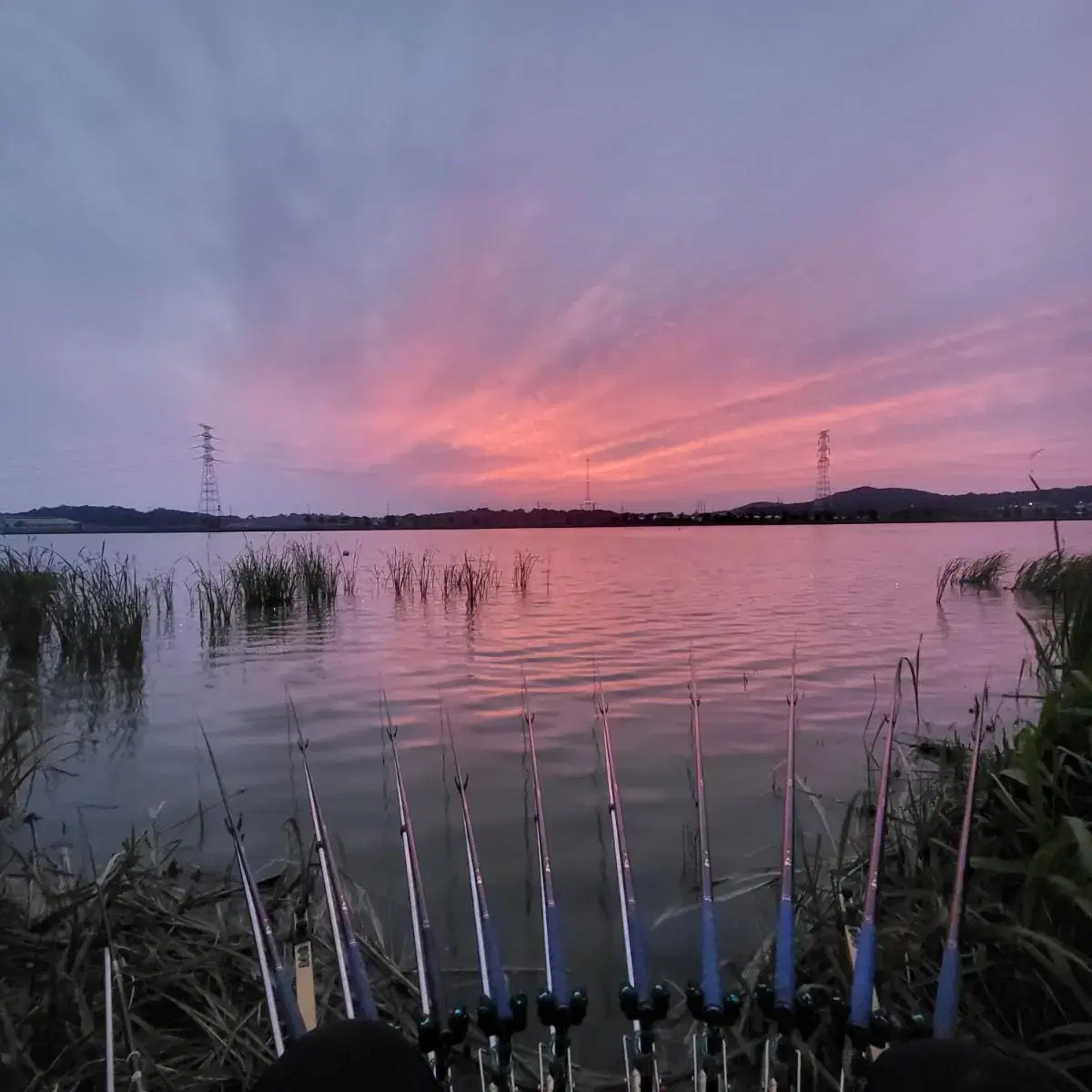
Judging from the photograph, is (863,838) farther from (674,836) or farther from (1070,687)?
(1070,687)

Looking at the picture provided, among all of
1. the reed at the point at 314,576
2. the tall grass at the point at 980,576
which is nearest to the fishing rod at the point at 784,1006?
the reed at the point at 314,576

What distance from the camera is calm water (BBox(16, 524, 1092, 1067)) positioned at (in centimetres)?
438

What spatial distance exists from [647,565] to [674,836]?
29.2m

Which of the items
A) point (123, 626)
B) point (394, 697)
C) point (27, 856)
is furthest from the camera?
point (123, 626)

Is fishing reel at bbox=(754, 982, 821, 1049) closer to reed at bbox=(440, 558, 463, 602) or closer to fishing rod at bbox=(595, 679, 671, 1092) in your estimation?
fishing rod at bbox=(595, 679, 671, 1092)

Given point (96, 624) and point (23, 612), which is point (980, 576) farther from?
point (23, 612)

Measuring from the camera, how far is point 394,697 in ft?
30.9

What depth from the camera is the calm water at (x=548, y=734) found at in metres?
4.38

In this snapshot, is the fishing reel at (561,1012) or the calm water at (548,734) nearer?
the fishing reel at (561,1012)

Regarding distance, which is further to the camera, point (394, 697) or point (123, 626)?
point (123, 626)

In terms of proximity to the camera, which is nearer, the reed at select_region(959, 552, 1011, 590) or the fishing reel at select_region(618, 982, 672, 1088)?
the fishing reel at select_region(618, 982, 672, 1088)

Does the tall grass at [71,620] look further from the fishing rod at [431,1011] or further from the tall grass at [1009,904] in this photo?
the tall grass at [1009,904]

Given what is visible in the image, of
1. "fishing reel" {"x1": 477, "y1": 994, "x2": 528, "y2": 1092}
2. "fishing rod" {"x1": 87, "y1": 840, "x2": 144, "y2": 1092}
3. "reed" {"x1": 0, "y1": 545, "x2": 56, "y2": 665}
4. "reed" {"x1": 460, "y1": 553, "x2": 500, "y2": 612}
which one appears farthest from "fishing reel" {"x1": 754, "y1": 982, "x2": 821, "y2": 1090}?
"reed" {"x1": 460, "y1": 553, "x2": 500, "y2": 612}

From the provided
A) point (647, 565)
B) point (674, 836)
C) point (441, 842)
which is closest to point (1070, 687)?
point (674, 836)
